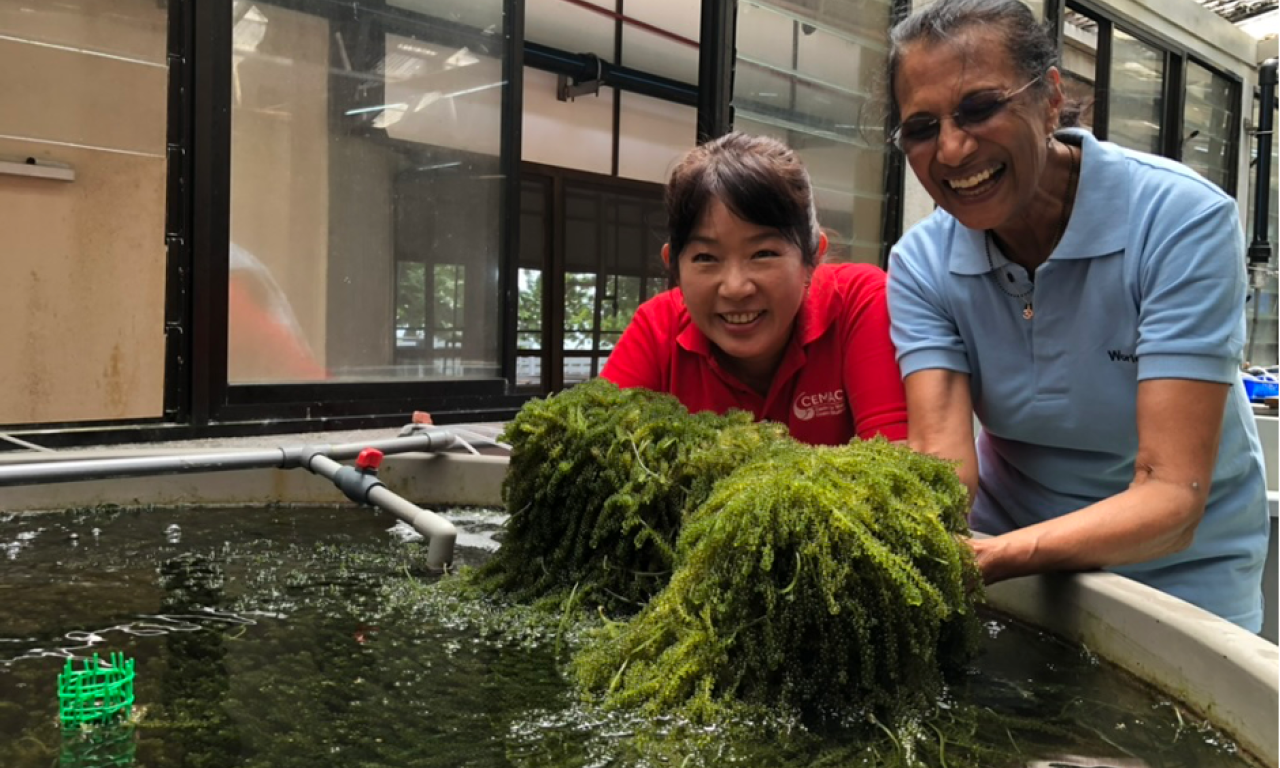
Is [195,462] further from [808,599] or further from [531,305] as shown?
[531,305]

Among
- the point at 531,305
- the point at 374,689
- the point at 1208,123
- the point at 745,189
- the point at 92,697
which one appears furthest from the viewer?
the point at 1208,123

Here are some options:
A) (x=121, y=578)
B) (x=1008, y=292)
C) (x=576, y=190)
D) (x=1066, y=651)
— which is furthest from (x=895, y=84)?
(x=576, y=190)

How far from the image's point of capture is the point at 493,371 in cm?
385

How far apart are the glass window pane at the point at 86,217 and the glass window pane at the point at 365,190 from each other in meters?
0.25

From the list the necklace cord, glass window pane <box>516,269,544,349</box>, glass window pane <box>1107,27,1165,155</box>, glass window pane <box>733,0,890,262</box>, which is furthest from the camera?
glass window pane <box>516,269,544,349</box>

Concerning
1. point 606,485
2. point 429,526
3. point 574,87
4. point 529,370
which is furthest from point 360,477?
point 529,370

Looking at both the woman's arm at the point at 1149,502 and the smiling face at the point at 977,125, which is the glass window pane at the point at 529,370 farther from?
the woman's arm at the point at 1149,502

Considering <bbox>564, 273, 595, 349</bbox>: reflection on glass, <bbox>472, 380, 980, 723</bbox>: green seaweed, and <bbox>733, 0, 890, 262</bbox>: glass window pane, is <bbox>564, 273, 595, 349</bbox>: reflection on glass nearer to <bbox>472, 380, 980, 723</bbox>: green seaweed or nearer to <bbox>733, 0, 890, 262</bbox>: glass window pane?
<bbox>733, 0, 890, 262</bbox>: glass window pane

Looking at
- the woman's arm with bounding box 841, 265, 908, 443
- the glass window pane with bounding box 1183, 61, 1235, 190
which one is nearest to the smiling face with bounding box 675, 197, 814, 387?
the woman's arm with bounding box 841, 265, 908, 443

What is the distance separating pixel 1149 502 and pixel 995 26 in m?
0.63

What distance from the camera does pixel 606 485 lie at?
1.41 meters

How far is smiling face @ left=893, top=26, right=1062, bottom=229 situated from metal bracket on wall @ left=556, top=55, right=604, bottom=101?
5.06 metres

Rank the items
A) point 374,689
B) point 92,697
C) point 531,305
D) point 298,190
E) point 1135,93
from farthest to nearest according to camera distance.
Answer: point 531,305
point 1135,93
point 298,190
point 374,689
point 92,697

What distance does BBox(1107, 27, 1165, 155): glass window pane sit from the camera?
6195 millimetres
